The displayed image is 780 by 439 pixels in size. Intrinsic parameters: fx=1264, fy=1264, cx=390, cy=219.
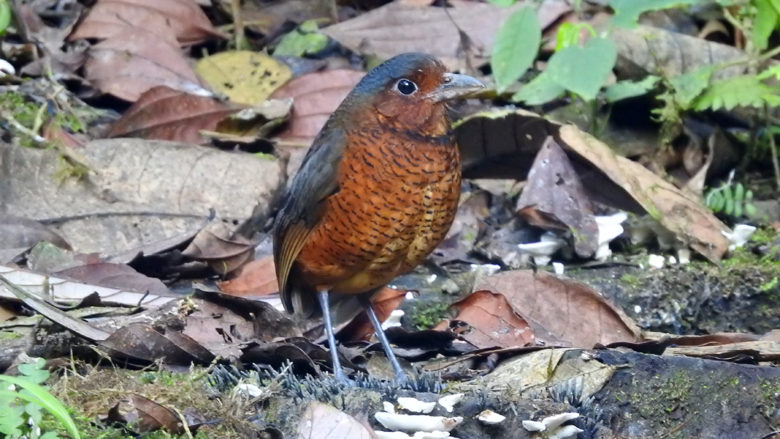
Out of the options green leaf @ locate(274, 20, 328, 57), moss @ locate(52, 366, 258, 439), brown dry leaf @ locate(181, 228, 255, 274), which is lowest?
brown dry leaf @ locate(181, 228, 255, 274)

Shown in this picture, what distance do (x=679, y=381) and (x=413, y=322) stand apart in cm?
148

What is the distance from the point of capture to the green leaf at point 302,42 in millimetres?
6887

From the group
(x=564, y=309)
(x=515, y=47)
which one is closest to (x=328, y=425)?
(x=564, y=309)

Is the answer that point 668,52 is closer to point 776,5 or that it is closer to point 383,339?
point 776,5

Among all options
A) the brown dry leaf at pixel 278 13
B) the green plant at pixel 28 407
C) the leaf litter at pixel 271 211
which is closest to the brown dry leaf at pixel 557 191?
the leaf litter at pixel 271 211

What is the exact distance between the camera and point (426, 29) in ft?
22.0

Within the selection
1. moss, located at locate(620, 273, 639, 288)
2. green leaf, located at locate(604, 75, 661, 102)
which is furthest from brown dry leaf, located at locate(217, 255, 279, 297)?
green leaf, located at locate(604, 75, 661, 102)

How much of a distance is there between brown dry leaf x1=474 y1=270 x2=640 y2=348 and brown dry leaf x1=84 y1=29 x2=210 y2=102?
2309mm

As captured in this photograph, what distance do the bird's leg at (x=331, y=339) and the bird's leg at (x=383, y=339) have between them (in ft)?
0.52

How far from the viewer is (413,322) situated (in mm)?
4801

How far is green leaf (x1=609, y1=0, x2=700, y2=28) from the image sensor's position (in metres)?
5.18

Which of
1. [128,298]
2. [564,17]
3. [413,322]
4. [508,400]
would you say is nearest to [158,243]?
[128,298]

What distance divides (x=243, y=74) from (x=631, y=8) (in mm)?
2202

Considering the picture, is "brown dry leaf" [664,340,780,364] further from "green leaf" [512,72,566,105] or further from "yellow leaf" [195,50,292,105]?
"yellow leaf" [195,50,292,105]
